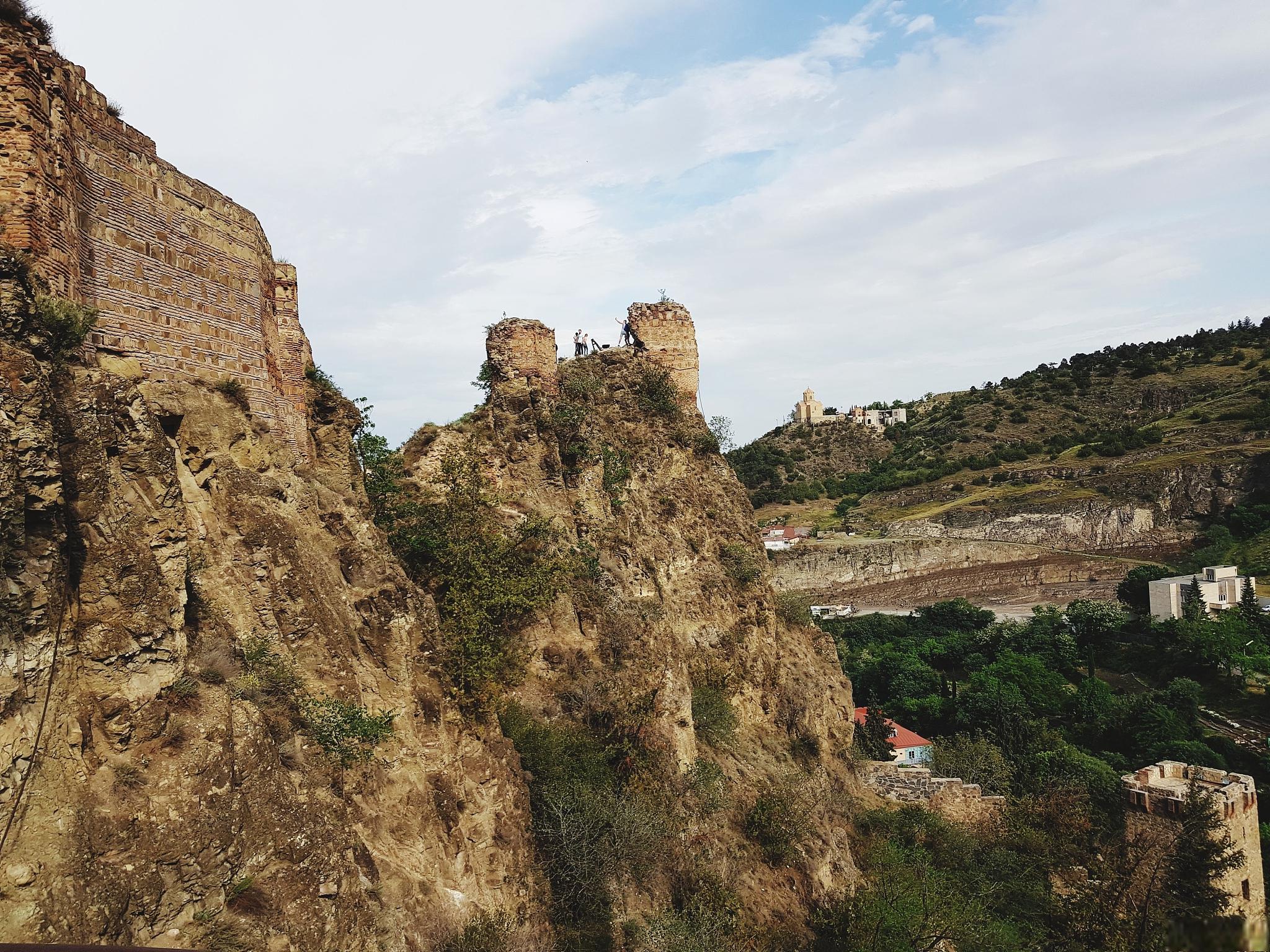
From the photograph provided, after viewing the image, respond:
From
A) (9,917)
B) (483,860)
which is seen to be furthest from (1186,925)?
(483,860)

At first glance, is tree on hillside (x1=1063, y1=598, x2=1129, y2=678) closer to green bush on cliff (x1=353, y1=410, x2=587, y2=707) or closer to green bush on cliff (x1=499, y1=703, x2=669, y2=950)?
green bush on cliff (x1=499, y1=703, x2=669, y2=950)

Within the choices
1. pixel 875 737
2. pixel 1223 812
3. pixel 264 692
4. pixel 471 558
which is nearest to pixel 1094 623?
pixel 875 737

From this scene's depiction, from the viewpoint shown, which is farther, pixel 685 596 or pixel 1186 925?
pixel 685 596

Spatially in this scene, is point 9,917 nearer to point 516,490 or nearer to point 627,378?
point 516,490

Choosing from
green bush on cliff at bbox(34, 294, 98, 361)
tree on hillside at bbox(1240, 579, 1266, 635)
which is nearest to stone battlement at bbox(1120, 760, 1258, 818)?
green bush on cliff at bbox(34, 294, 98, 361)

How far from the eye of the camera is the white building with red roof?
1208 inches

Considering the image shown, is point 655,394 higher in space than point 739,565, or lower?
higher

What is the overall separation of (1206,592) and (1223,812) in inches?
1185

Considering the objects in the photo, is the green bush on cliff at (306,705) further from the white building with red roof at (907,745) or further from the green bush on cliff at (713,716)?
the white building with red roof at (907,745)

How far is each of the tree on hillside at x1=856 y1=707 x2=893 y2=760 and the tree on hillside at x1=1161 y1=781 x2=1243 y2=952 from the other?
9347 millimetres

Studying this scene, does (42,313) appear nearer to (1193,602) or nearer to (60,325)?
(60,325)

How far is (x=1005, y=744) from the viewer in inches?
1286

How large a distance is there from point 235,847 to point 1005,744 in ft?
109

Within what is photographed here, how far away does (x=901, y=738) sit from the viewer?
32.4 meters
